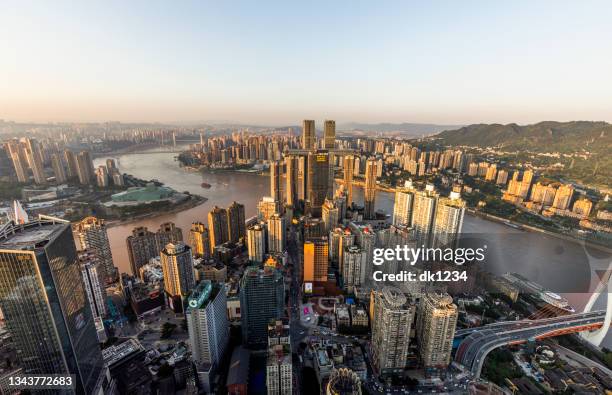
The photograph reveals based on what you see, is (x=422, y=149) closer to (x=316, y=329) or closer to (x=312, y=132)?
(x=312, y=132)

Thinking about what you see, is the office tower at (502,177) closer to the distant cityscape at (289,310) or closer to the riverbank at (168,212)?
the distant cityscape at (289,310)

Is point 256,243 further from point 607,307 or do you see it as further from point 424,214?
point 607,307

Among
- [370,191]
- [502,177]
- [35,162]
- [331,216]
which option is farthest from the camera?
[502,177]

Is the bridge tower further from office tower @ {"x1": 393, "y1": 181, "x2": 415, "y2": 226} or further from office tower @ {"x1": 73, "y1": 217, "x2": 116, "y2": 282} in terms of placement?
office tower @ {"x1": 73, "y1": 217, "x2": 116, "y2": 282}

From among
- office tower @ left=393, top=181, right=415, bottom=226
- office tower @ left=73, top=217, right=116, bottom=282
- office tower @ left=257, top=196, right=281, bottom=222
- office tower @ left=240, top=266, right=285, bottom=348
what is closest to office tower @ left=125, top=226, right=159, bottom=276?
office tower @ left=73, top=217, right=116, bottom=282

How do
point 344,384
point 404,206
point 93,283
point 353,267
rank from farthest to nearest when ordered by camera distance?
point 404,206 < point 353,267 < point 93,283 < point 344,384

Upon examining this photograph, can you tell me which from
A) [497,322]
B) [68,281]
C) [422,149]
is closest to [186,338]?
[68,281]

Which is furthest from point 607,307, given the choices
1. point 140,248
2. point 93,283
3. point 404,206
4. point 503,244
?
point 140,248
